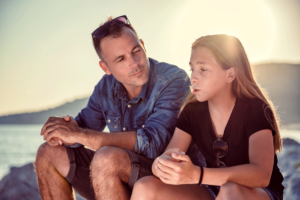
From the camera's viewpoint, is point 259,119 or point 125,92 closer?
point 259,119

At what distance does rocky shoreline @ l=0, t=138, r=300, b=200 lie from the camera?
4.14 meters

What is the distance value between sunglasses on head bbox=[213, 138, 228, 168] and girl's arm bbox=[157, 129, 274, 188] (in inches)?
13.2

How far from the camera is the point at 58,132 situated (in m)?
2.51

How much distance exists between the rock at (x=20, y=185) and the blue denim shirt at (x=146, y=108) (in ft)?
6.16

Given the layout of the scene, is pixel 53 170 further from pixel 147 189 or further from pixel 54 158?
pixel 147 189

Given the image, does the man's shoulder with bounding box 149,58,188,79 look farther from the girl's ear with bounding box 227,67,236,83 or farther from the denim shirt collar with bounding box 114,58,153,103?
the girl's ear with bounding box 227,67,236,83

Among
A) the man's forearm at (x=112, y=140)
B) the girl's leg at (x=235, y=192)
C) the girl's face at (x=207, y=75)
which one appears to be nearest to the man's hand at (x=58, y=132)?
the man's forearm at (x=112, y=140)

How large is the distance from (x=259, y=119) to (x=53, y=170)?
6.32 feet

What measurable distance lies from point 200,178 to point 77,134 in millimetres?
1285

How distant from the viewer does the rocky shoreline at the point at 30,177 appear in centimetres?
414

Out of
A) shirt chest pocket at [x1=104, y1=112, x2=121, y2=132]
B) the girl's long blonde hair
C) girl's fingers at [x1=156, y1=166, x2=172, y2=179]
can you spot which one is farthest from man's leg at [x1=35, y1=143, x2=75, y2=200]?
the girl's long blonde hair

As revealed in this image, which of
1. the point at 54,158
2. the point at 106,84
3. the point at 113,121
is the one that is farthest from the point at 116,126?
the point at 54,158

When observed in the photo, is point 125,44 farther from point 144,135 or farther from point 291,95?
point 291,95

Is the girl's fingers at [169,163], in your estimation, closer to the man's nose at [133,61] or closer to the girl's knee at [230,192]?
the girl's knee at [230,192]
